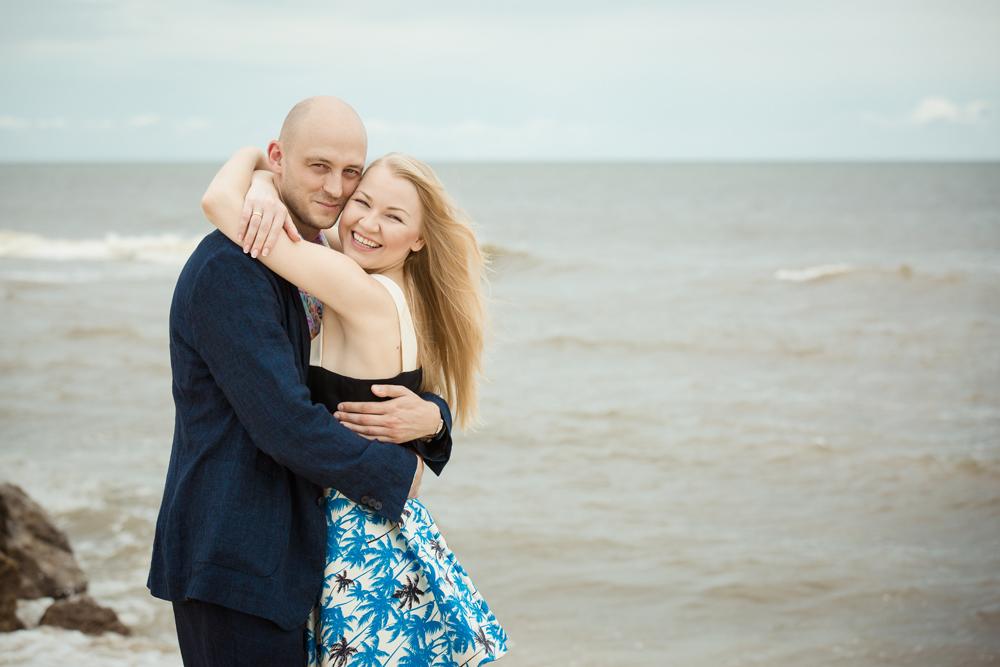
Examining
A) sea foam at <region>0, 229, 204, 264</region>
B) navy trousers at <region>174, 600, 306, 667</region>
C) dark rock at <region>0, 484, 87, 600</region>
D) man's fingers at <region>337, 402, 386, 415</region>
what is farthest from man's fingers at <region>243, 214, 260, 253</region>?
sea foam at <region>0, 229, 204, 264</region>

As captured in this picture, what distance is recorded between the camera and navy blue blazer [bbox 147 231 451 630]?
1.94 metres

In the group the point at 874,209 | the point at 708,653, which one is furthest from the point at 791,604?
the point at 874,209

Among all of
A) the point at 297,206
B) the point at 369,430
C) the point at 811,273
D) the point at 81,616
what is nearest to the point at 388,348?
the point at 369,430

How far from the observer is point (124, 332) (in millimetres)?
12250

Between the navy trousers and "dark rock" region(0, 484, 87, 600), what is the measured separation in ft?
10.7

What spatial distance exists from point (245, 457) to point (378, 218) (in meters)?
0.79

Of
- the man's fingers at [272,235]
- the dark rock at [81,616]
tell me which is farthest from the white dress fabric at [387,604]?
the dark rock at [81,616]

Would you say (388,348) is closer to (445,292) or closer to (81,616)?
(445,292)

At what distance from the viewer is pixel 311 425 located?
6.48 feet

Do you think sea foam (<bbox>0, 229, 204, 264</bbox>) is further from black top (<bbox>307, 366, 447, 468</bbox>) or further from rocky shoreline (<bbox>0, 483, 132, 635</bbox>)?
black top (<bbox>307, 366, 447, 468</bbox>)

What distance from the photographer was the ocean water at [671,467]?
489 centimetres

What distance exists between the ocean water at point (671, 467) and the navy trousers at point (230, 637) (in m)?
2.23

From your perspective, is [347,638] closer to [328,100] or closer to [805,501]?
[328,100]

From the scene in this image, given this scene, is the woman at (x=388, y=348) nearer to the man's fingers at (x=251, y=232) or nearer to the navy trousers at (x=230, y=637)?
the man's fingers at (x=251, y=232)
